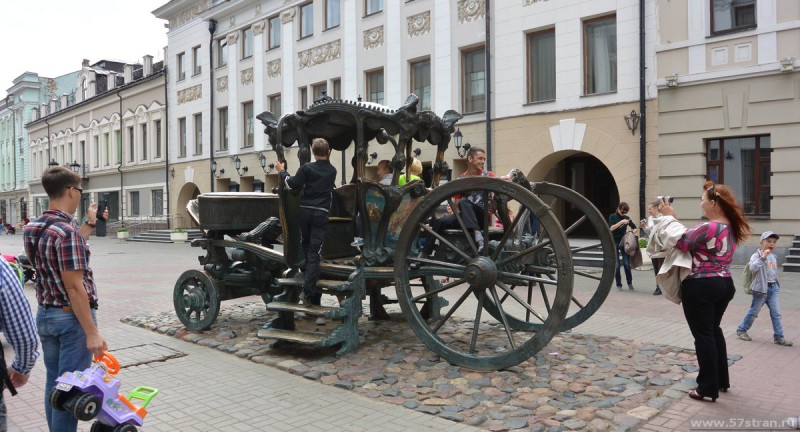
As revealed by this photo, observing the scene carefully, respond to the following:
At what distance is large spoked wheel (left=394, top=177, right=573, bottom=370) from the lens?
4816mm

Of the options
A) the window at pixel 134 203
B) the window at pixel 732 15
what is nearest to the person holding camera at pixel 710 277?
the window at pixel 732 15

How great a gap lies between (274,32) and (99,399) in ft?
79.0

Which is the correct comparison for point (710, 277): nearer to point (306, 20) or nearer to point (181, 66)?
point (306, 20)

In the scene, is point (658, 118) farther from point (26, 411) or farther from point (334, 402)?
point (26, 411)

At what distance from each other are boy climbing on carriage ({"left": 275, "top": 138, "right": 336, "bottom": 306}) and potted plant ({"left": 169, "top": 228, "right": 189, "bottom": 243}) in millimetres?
23886

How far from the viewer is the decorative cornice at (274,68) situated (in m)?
24.9

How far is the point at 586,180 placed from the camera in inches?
757

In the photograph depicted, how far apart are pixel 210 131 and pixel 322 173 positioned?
24105mm

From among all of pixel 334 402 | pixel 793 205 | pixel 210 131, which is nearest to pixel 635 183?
pixel 793 205

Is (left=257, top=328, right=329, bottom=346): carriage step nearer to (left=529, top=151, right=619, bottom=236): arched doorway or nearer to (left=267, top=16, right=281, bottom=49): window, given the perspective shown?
(left=529, top=151, right=619, bottom=236): arched doorway

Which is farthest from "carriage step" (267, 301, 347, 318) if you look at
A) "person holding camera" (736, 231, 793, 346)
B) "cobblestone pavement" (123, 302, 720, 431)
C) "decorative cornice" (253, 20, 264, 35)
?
"decorative cornice" (253, 20, 264, 35)

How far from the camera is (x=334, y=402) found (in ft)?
15.6

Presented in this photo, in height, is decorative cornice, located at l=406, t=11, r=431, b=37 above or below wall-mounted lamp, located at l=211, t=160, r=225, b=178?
above

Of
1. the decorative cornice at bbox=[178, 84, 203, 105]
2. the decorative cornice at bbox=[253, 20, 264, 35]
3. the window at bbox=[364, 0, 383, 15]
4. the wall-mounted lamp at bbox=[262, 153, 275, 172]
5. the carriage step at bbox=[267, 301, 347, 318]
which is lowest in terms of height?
the carriage step at bbox=[267, 301, 347, 318]
